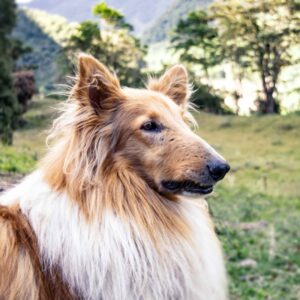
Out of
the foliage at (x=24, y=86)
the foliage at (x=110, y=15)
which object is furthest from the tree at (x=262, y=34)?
the foliage at (x=24, y=86)

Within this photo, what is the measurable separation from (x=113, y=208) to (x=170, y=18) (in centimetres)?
4573

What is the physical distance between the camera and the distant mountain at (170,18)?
43.8m

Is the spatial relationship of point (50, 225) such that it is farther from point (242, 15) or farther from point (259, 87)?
point (259, 87)

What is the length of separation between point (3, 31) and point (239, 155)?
1253cm

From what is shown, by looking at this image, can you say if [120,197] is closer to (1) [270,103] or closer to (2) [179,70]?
(2) [179,70]

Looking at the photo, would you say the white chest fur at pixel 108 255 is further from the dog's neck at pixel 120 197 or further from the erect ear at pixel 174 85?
the erect ear at pixel 174 85

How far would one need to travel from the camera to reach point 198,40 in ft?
148

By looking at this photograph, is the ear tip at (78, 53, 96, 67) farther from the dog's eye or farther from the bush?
the bush

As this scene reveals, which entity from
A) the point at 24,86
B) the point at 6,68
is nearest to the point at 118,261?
the point at 6,68

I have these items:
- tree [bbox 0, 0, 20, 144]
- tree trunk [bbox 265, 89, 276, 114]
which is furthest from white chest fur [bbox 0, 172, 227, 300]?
tree trunk [bbox 265, 89, 276, 114]

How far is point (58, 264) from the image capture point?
3.65 meters

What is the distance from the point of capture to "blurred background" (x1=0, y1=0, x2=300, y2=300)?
53.6 feet

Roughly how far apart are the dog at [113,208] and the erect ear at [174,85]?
38cm

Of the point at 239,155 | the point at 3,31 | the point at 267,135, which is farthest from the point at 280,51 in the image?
the point at 3,31
